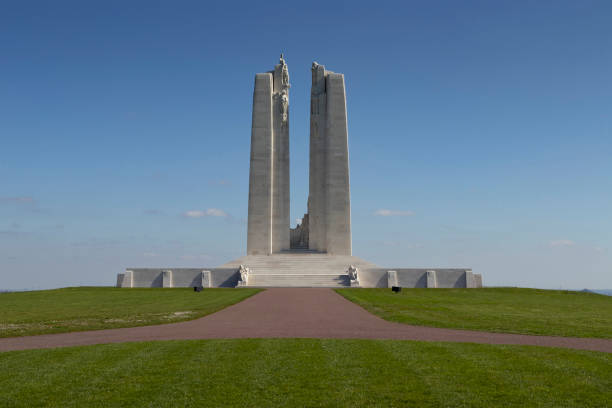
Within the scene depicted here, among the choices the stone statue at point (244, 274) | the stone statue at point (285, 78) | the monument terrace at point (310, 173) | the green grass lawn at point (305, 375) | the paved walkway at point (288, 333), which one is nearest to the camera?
the green grass lawn at point (305, 375)

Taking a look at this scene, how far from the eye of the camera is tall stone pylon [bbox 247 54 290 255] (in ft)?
167

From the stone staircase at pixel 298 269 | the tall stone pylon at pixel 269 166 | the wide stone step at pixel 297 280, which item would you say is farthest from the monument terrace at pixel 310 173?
the wide stone step at pixel 297 280

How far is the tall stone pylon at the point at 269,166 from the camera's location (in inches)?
2002

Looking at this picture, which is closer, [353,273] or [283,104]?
[353,273]

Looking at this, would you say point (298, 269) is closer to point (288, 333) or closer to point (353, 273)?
point (353, 273)

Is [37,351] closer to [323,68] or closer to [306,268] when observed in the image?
[306,268]

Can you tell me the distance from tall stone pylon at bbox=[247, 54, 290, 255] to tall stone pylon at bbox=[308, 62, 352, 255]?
2857 mm

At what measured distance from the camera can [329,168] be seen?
51031 mm

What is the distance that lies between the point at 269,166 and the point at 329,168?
241 inches

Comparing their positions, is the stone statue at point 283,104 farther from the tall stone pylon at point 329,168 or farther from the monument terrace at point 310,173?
the tall stone pylon at point 329,168

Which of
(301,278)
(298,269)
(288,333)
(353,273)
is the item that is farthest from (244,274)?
(288,333)

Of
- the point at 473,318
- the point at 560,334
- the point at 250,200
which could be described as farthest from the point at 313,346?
the point at 250,200

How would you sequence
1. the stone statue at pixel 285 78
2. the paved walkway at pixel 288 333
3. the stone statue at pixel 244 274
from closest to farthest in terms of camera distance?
1. the paved walkway at pixel 288 333
2. the stone statue at pixel 244 274
3. the stone statue at pixel 285 78

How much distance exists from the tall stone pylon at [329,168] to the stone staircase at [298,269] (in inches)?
130
